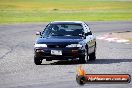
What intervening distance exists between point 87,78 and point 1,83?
3.64 m

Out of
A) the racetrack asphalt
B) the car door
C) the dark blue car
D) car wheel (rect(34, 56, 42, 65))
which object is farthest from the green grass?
car wheel (rect(34, 56, 42, 65))

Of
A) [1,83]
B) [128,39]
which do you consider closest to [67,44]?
[1,83]

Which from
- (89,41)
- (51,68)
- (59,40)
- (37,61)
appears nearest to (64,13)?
(89,41)

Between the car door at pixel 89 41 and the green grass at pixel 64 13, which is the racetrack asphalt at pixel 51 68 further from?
the green grass at pixel 64 13

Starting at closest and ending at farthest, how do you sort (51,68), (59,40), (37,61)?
1. (51,68)
2. (37,61)
3. (59,40)

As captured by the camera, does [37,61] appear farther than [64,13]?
No

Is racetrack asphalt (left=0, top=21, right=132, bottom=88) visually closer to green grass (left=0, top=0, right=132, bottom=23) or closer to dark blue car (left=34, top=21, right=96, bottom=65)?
dark blue car (left=34, top=21, right=96, bottom=65)

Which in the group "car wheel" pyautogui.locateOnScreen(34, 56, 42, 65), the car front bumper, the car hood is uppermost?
the car hood

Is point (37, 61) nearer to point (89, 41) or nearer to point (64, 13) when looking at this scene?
point (89, 41)

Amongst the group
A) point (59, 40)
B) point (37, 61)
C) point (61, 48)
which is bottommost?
point (37, 61)

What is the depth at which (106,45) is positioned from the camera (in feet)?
98.4

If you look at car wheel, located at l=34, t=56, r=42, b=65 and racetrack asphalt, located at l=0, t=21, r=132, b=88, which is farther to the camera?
car wheel, located at l=34, t=56, r=42, b=65

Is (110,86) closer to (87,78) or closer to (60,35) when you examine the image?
(87,78)

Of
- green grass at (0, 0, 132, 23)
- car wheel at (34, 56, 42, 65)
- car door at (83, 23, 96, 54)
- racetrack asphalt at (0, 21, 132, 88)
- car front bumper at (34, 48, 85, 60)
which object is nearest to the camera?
racetrack asphalt at (0, 21, 132, 88)
